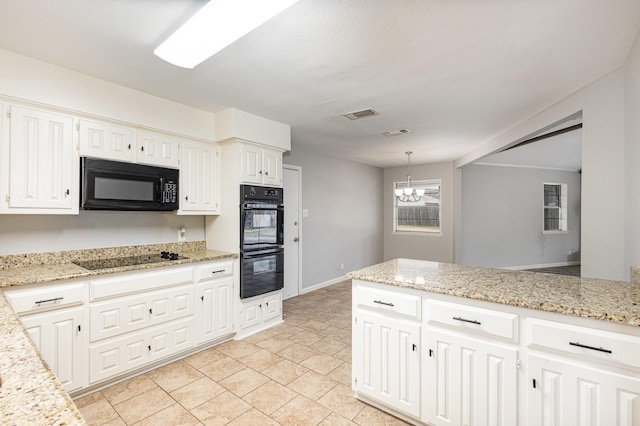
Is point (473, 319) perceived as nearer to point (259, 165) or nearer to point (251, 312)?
point (251, 312)

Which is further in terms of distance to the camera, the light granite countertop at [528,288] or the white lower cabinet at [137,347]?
the white lower cabinet at [137,347]

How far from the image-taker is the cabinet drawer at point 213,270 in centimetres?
303

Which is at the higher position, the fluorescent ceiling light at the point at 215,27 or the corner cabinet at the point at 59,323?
the fluorescent ceiling light at the point at 215,27

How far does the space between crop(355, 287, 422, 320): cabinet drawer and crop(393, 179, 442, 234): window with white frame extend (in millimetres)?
4796

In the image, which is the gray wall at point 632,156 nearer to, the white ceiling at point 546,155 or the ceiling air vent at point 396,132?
the ceiling air vent at point 396,132

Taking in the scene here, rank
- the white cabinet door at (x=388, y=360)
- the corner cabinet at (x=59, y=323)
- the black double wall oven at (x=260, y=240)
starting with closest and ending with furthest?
the white cabinet door at (x=388, y=360) < the corner cabinet at (x=59, y=323) < the black double wall oven at (x=260, y=240)

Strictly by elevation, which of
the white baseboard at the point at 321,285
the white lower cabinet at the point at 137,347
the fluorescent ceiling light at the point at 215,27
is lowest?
the white baseboard at the point at 321,285

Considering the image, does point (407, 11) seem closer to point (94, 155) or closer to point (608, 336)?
point (608, 336)

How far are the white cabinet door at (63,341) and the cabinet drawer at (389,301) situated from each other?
6.81 ft

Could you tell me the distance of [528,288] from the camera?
1.78m

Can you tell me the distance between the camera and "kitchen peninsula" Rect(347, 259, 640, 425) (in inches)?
54.9

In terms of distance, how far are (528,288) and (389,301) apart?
0.81m

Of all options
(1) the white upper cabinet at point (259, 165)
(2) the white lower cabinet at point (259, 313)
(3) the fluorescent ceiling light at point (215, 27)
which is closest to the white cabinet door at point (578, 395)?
(3) the fluorescent ceiling light at point (215, 27)

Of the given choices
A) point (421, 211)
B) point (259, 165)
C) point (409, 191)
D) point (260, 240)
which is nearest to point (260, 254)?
point (260, 240)
